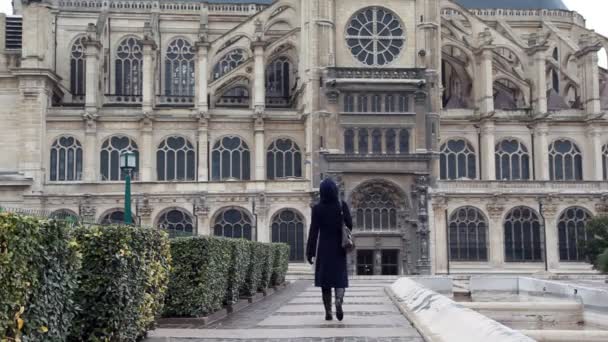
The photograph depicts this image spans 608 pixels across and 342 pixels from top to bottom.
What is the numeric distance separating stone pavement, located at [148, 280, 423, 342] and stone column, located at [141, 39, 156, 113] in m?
34.7

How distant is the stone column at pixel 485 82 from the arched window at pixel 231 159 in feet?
50.0

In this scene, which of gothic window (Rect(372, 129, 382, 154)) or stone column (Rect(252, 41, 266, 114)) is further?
stone column (Rect(252, 41, 266, 114))

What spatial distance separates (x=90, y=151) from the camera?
51.7 m

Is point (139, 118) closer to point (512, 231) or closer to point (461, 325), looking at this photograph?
point (512, 231)

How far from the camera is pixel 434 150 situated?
169 ft

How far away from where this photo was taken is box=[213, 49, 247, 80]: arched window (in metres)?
58.5

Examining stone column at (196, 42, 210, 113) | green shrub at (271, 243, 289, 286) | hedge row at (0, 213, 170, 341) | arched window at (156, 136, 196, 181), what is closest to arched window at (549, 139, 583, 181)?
stone column at (196, 42, 210, 113)

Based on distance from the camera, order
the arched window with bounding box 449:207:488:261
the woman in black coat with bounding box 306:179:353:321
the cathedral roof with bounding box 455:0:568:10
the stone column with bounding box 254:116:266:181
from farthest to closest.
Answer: the cathedral roof with bounding box 455:0:568:10, the stone column with bounding box 254:116:266:181, the arched window with bounding box 449:207:488:261, the woman in black coat with bounding box 306:179:353:321

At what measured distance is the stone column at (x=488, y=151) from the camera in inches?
2093

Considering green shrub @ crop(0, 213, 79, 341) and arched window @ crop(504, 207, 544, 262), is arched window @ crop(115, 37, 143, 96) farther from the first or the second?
green shrub @ crop(0, 213, 79, 341)

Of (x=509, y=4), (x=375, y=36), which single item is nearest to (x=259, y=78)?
(x=375, y=36)

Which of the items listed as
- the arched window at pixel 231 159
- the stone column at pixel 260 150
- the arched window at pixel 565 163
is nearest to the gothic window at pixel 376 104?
the stone column at pixel 260 150

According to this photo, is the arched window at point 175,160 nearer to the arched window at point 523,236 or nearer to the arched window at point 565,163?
the arched window at point 523,236

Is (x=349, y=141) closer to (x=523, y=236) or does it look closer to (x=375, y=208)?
(x=375, y=208)
